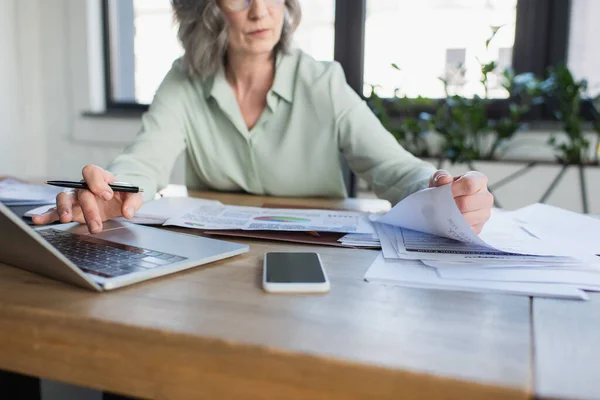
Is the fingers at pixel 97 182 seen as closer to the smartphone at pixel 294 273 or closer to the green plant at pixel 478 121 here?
the smartphone at pixel 294 273

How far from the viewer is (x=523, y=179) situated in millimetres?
1737

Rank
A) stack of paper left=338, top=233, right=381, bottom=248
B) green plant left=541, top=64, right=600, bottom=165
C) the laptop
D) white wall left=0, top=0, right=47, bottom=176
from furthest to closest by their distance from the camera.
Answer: white wall left=0, top=0, right=47, bottom=176 < green plant left=541, top=64, right=600, bottom=165 < stack of paper left=338, top=233, right=381, bottom=248 < the laptop

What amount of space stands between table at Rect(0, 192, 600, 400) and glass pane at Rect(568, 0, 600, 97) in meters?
1.74

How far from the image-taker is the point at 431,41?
208 cm

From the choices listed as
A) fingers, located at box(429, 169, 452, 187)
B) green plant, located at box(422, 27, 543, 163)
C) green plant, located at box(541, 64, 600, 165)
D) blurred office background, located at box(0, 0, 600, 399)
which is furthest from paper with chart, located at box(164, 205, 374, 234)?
green plant, located at box(541, 64, 600, 165)

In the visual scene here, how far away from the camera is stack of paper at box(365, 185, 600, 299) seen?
0.50m

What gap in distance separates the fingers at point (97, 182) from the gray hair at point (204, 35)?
630 millimetres

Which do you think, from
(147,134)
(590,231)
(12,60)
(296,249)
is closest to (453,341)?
(296,249)

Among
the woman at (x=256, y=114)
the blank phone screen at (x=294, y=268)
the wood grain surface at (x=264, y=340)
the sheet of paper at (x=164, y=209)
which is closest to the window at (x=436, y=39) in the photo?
the woman at (x=256, y=114)

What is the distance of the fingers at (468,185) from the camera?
0.66 metres

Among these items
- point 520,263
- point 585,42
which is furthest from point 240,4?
point 585,42

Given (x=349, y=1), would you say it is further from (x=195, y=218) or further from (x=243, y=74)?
(x=195, y=218)

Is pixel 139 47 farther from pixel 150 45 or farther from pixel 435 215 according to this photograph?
pixel 435 215

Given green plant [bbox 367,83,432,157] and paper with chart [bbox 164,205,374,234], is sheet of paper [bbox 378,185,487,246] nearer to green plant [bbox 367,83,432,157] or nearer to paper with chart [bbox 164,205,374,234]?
paper with chart [bbox 164,205,374,234]
